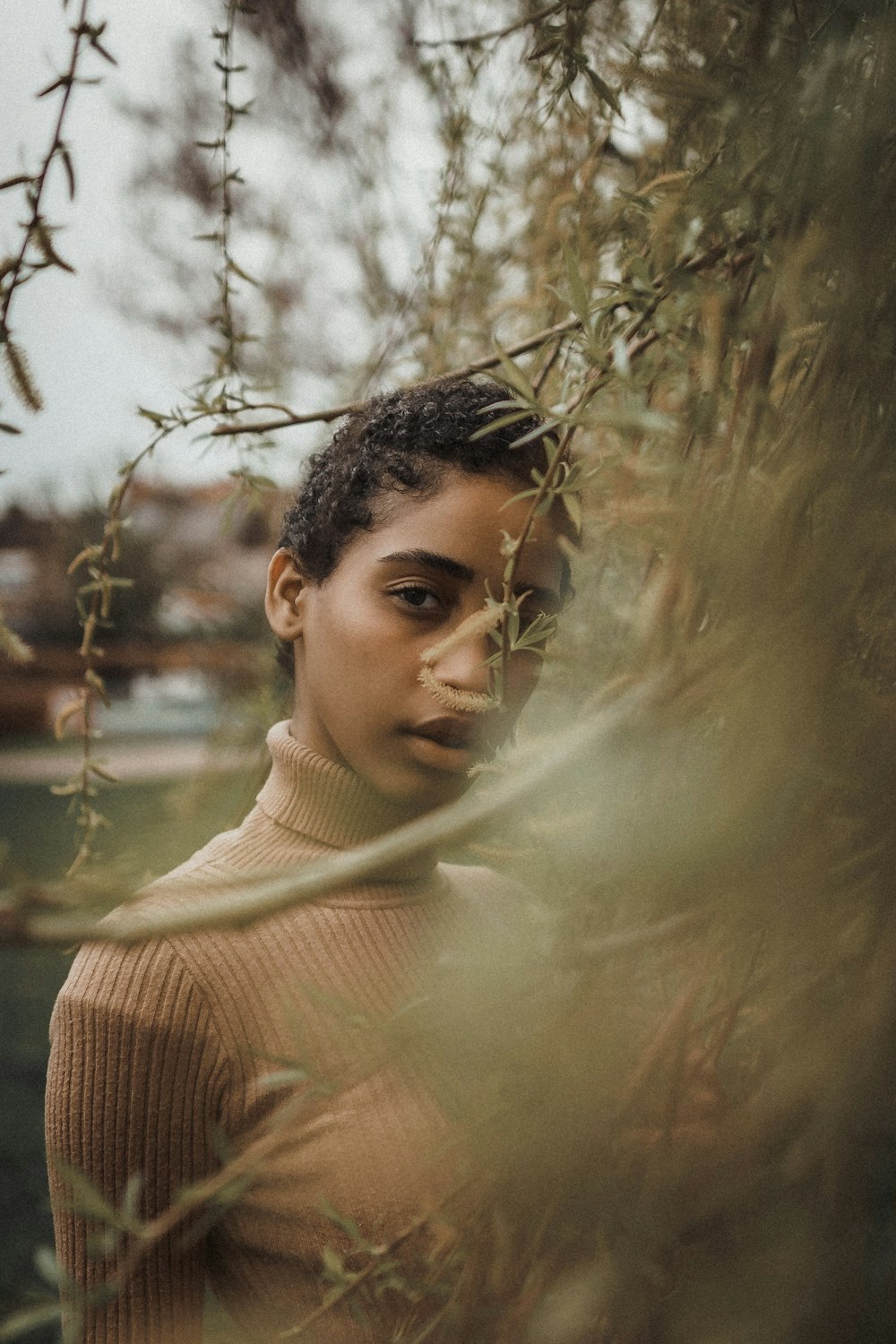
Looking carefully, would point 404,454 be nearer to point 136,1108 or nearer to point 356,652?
point 356,652

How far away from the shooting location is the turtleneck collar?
46 cm

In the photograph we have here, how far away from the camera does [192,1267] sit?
42 centimetres

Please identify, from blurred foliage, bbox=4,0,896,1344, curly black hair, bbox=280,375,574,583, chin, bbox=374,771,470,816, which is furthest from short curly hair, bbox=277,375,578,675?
blurred foliage, bbox=4,0,896,1344

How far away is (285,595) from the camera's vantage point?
0.49 meters

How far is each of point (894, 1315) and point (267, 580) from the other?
41 centimetres

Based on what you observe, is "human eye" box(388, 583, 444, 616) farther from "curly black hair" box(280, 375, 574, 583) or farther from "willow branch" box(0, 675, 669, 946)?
"willow branch" box(0, 675, 669, 946)

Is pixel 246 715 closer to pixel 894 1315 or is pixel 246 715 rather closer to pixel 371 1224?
pixel 371 1224

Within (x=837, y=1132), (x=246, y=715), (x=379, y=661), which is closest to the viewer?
(x=837, y=1132)

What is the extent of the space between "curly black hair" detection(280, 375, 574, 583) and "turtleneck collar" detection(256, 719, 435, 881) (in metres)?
0.09

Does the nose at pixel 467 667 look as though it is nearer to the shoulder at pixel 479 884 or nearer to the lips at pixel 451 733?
the lips at pixel 451 733

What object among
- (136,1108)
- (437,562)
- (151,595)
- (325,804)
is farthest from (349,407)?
(151,595)

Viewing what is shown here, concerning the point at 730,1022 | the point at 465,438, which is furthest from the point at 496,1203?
the point at 465,438

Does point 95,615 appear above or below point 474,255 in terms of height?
below

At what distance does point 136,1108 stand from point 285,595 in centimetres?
25
